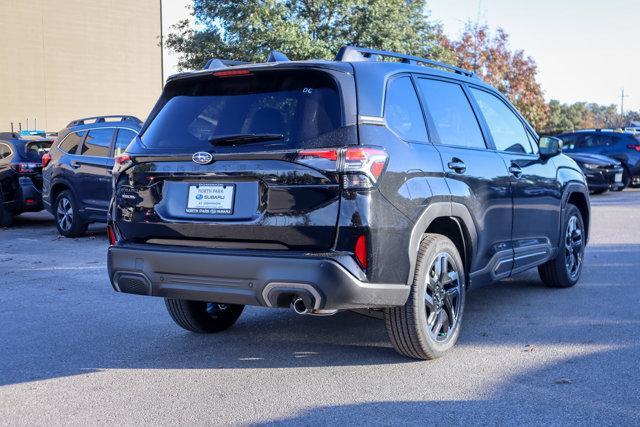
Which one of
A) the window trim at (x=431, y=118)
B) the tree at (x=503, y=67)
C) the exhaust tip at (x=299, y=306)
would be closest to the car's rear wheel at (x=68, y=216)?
the window trim at (x=431, y=118)

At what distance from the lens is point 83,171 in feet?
40.4

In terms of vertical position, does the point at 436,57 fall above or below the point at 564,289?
above

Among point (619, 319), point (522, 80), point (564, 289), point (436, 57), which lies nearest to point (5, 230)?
point (564, 289)

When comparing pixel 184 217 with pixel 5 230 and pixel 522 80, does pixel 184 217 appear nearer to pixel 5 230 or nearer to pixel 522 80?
pixel 5 230

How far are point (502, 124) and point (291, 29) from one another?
15222 millimetres

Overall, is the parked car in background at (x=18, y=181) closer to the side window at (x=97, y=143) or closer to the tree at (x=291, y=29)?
the side window at (x=97, y=143)

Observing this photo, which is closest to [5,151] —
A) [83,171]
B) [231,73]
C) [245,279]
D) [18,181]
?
[18,181]

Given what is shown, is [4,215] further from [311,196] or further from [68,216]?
[311,196]

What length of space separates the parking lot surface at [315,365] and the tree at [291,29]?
1452cm

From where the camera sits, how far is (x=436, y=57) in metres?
25.1

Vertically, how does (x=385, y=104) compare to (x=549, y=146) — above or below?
above

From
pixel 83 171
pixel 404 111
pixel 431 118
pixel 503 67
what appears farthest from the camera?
pixel 503 67

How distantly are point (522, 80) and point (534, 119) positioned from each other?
206 cm

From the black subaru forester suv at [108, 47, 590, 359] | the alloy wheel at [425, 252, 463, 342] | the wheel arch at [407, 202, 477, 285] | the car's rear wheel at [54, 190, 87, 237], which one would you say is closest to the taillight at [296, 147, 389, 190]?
the black subaru forester suv at [108, 47, 590, 359]
